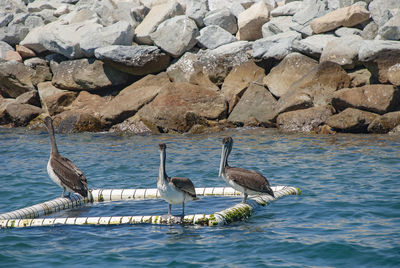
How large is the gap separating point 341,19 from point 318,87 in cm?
351

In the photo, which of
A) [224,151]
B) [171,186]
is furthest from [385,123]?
[171,186]

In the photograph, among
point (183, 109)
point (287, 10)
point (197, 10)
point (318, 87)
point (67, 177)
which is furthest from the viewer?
point (197, 10)

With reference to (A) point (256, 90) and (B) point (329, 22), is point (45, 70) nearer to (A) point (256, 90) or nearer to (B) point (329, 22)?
(A) point (256, 90)

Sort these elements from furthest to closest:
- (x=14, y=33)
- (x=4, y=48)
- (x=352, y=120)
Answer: (x=14, y=33)
(x=4, y=48)
(x=352, y=120)

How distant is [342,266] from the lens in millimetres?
8016

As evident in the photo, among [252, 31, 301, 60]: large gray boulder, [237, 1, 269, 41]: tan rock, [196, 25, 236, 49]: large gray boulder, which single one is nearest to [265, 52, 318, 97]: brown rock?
[252, 31, 301, 60]: large gray boulder

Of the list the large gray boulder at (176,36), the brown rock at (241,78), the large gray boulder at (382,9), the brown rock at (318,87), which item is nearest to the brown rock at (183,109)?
the brown rock at (241,78)

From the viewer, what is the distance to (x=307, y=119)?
19688mm

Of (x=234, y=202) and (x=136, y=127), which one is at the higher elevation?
(x=136, y=127)

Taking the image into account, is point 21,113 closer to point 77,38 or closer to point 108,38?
point 77,38

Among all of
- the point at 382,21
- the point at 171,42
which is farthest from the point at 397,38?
the point at 171,42

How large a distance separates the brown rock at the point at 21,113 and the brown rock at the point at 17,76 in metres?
1.87

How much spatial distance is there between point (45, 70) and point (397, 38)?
15636 millimetres

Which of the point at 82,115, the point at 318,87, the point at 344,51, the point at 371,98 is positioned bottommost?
the point at 82,115
